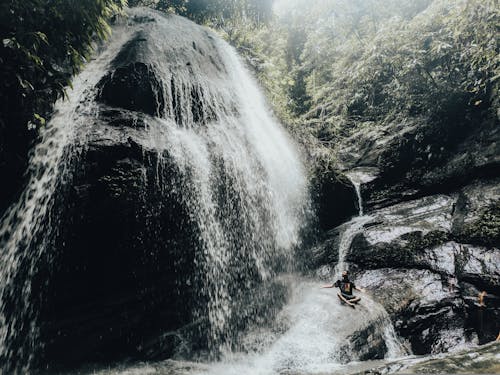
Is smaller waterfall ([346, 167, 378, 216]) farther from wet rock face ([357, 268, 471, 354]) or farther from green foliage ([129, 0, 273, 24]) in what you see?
green foliage ([129, 0, 273, 24])

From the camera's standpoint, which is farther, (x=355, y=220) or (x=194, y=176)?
(x=355, y=220)

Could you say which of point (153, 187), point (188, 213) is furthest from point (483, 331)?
point (153, 187)

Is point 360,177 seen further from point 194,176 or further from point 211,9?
point 211,9

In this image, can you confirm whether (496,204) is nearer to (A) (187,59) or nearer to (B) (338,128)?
(B) (338,128)

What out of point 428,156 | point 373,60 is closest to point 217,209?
point 428,156

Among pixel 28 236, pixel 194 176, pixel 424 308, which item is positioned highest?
pixel 194 176

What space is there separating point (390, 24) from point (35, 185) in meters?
14.1

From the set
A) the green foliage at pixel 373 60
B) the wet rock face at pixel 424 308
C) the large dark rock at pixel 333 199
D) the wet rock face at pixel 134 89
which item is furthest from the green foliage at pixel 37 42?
the large dark rock at pixel 333 199

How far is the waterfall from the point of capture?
7.02m

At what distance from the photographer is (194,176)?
29.0 feet

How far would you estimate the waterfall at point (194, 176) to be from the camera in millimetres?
7023

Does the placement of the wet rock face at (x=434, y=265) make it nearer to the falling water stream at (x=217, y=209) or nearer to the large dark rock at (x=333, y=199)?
the falling water stream at (x=217, y=209)

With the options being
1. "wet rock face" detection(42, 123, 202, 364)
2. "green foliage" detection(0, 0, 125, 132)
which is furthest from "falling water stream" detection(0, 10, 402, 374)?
"green foliage" detection(0, 0, 125, 132)

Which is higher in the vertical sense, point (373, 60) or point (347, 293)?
point (373, 60)
